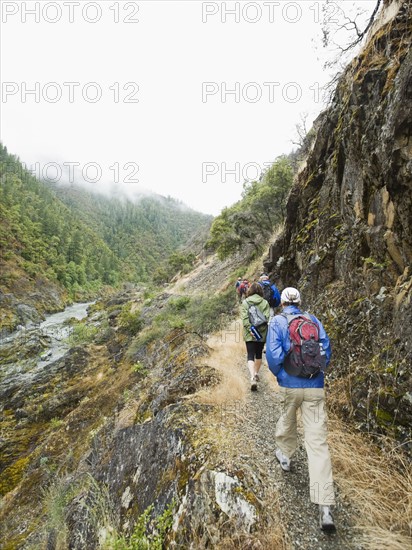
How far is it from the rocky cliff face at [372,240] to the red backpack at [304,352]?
1.35 meters

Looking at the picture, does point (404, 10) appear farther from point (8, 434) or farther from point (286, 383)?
point (8, 434)

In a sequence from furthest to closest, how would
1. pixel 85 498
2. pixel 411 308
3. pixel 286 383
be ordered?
pixel 85 498 → pixel 411 308 → pixel 286 383

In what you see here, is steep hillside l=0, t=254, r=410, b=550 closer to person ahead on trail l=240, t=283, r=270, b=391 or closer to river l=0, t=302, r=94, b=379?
person ahead on trail l=240, t=283, r=270, b=391

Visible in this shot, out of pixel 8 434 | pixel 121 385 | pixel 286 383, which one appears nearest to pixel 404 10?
pixel 286 383

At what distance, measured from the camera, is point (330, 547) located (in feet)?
9.05

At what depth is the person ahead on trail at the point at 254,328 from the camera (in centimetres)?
612

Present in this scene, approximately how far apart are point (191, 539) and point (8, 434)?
534 inches

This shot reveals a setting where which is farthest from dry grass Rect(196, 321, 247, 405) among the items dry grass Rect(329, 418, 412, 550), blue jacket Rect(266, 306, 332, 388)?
blue jacket Rect(266, 306, 332, 388)

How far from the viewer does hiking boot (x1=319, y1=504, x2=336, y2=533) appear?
9.36 feet

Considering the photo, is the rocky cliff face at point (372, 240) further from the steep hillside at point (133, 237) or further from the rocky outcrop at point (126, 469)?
the steep hillside at point (133, 237)

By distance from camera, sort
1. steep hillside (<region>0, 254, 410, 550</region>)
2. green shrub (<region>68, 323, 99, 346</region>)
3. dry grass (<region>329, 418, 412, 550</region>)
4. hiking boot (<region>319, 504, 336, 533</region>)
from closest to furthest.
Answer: dry grass (<region>329, 418, 412, 550</region>)
hiking boot (<region>319, 504, 336, 533</region>)
steep hillside (<region>0, 254, 410, 550</region>)
green shrub (<region>68, 323, 99, 346</region>)

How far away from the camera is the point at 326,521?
9.39ft

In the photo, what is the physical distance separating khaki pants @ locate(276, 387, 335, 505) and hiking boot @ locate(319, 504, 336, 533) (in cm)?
10

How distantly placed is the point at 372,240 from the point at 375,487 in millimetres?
3826
